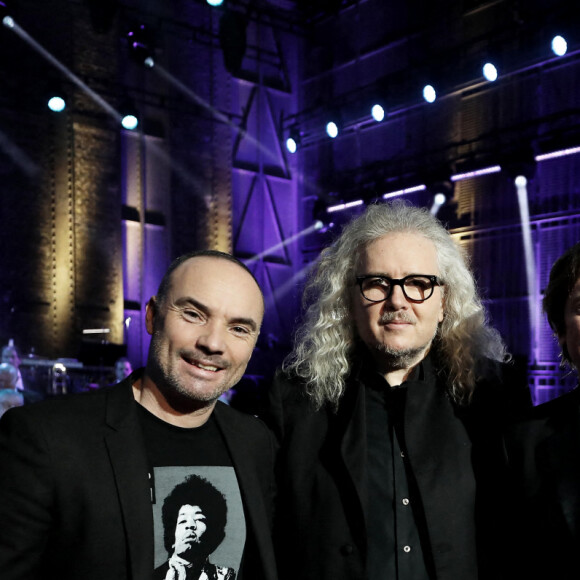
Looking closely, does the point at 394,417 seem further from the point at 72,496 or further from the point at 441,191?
the point at 441,191

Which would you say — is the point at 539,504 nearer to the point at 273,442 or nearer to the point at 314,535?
the point at 314,535

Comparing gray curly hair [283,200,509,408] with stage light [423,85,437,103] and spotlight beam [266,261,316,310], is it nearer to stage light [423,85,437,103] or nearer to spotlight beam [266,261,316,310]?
stage light [423,85,437,103]

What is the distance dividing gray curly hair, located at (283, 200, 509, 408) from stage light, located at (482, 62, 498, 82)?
25.6 ft

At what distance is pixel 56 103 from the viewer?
10.8m

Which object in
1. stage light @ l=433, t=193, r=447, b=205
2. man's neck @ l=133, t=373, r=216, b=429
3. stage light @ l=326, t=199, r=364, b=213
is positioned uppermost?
stage light @ l=326, t=199, r=364, b=213

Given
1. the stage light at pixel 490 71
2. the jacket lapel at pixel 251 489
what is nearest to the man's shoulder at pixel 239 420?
the jacket lapel at pixel 251 489

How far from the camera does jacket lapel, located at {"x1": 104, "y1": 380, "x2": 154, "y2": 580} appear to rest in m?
1.92

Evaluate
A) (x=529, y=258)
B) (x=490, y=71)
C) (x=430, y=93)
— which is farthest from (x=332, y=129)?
(x=529, y=258)

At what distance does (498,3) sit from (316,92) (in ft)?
12.6

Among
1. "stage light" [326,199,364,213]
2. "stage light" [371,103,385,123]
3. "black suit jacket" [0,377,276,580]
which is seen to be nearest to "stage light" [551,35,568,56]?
"stage light" [371,103,385,123]

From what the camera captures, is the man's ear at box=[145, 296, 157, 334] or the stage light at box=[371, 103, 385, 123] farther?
the stage light at box=[371, 103, 385, 123]

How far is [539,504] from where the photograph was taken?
2105mm

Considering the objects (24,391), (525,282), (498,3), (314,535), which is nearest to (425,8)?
(498,3)

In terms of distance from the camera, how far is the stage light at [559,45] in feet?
29.9
